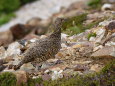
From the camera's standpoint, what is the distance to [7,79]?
11.8 m

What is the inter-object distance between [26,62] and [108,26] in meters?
3.02

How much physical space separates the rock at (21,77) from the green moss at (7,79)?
0.10 meters

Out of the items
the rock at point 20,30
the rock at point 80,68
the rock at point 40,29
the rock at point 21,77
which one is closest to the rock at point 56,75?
the rock at point 80,68

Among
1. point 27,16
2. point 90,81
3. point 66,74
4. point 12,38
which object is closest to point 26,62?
point 66,74

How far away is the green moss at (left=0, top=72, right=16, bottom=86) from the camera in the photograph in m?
11.7

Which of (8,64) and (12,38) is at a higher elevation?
(8,64)

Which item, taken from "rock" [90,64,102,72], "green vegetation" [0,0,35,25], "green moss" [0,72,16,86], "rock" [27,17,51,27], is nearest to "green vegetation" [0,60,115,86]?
"green moss" [0,72,16,86]

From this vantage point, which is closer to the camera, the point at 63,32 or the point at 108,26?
the point at 108,26

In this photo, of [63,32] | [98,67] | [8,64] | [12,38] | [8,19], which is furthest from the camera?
[8,19]

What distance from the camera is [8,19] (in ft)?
102

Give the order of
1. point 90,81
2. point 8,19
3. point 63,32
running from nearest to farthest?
point 90,81
point 63,32
point 8,19

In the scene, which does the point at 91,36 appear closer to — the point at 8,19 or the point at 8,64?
the point at 8,64

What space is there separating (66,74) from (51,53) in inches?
28.8

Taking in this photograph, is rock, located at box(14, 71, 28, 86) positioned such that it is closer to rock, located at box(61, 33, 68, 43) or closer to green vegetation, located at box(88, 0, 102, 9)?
rock, located at box(61, 33, 68, 43)
